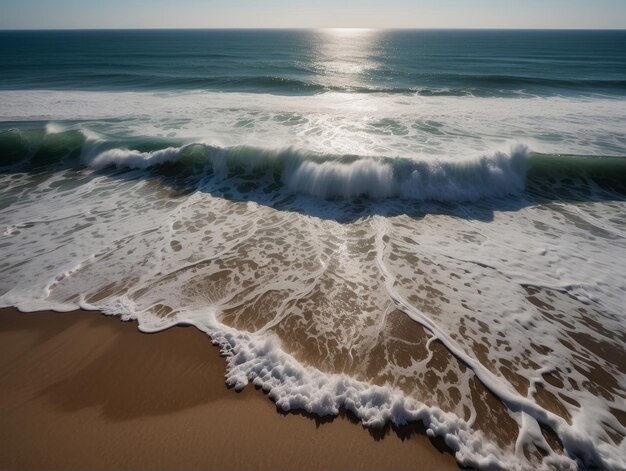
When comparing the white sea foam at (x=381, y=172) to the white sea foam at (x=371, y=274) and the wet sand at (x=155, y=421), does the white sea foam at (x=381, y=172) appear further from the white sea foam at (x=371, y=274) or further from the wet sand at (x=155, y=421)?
the wet sand at (x=155, y=421)

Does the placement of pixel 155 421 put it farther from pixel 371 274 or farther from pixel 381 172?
pixel 381 172

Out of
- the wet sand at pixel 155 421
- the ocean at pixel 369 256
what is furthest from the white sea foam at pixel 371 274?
the wet sand at pixel 155 421

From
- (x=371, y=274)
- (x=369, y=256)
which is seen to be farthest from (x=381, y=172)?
(x=371, y=274)

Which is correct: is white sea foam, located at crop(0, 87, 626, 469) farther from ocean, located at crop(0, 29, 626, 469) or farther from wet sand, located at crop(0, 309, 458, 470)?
wet sand, located at crop(0, 309, 458, 470)

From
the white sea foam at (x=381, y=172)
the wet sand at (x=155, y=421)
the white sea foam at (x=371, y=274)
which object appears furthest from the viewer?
the white sea foam at (x=381, y=172)

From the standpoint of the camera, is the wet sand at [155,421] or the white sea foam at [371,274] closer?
the wet sand at [155,421]

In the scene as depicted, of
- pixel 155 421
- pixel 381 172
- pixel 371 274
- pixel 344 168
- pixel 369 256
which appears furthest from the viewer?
pixel 344 168
